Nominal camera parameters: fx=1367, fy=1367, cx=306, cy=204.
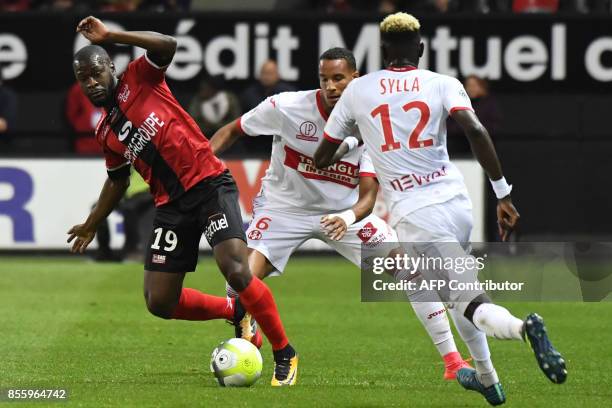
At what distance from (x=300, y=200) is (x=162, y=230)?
1.54 m

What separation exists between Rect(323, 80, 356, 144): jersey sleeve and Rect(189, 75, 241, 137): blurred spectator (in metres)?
9.26

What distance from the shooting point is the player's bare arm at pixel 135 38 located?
7.58 meters

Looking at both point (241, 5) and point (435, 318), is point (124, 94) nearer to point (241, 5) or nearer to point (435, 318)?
point (435, 318)

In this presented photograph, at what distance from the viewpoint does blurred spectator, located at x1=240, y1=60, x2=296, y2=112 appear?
16.7m

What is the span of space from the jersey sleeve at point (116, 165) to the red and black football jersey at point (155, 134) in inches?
7.6

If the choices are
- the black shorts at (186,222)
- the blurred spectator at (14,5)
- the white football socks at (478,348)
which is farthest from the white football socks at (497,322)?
the blurred spectator at (14,5)

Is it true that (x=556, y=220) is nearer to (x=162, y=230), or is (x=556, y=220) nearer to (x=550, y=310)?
(x=550, y=310)

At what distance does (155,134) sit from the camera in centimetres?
837

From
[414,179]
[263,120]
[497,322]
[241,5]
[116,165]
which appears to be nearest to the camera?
[497,322]

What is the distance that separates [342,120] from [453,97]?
26.9 inches

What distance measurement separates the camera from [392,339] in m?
10.8

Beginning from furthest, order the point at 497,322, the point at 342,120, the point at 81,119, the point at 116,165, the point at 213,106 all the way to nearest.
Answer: the point at 81,119 < the point at 213,106 < the point at 116,165 < the point at 342,120 < the point at 497,322

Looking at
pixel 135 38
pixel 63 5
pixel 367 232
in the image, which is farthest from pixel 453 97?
pixel 63 5

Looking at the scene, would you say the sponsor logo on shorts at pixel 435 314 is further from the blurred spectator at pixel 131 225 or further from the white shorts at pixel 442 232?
the blurred spectator at pixel 131 225
